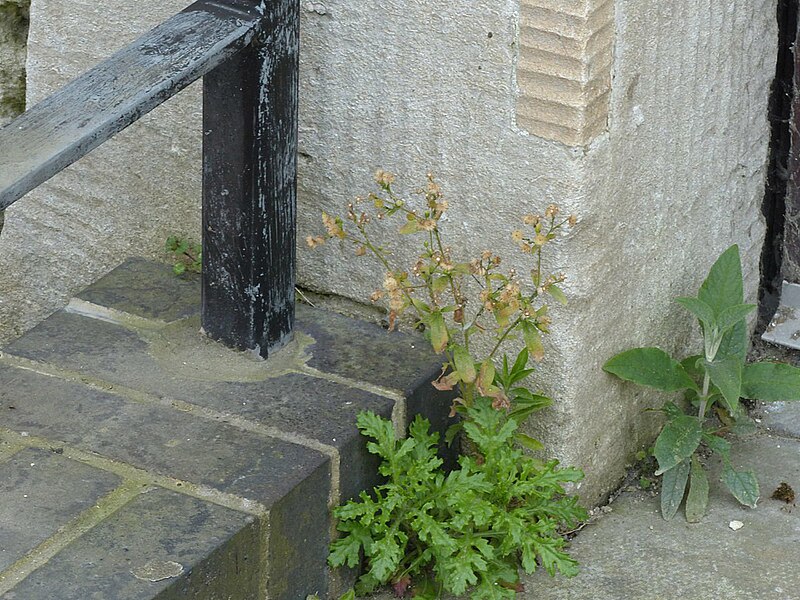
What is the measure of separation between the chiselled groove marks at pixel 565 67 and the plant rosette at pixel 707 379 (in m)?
0.53

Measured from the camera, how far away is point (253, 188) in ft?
8.13

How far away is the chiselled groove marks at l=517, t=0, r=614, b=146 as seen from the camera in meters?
2.32

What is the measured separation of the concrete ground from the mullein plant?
11 cm

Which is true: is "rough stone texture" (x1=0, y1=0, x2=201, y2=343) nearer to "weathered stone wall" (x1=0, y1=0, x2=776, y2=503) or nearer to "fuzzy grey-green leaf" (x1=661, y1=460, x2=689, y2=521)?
"weathered stone wall" (x1=0, y1=0, x2=776, y2=503)

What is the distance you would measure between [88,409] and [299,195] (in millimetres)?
684

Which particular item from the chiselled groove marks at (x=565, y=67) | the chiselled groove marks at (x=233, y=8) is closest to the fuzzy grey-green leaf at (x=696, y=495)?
the chiselled groove marks at (x=565, y=67)

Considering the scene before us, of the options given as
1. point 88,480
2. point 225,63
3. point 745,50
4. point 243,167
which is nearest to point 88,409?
point 88,480

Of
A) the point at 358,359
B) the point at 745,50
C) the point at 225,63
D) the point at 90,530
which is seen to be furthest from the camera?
the point at 745,50

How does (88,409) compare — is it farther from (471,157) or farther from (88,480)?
(471,157)

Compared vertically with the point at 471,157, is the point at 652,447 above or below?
below

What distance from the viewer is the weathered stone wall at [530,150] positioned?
244cm

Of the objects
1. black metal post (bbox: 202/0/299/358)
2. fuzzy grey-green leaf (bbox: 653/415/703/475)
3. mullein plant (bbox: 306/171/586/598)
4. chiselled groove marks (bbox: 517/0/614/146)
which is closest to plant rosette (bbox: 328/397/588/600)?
mullein plant (bbox: 306/171/586/598)

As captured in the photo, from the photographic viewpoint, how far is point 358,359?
2650 mm

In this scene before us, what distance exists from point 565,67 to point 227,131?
2.13 feet
